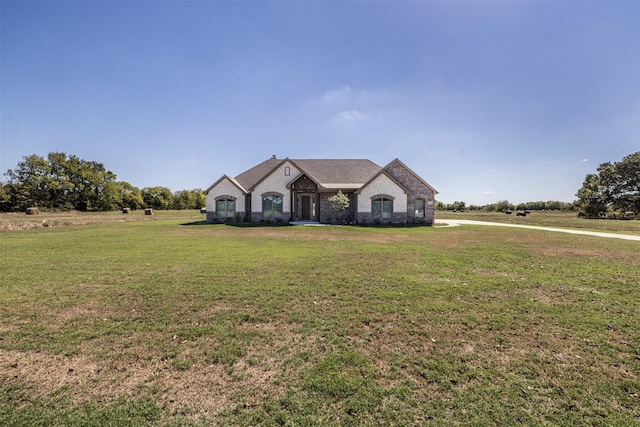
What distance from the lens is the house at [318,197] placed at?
27.7 meters

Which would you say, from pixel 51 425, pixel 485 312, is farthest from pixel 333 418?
pixel 485 312

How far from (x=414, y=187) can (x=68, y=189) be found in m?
86.2

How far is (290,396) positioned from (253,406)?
0.46m

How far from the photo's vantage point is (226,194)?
29828 millimetres

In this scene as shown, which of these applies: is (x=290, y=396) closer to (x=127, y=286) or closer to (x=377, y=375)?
(x=377, y=375)

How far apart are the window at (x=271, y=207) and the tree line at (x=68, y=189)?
68.3 meters

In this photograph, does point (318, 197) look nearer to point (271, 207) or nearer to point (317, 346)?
point (271, 207)

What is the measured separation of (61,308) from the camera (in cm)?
582

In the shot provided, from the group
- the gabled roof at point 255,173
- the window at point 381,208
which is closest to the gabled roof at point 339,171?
the window at point 381,208

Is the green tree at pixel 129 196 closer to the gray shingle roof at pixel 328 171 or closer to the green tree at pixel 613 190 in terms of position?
the gray shingle roof at pixel 328 171

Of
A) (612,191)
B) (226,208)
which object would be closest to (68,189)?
(226,208)

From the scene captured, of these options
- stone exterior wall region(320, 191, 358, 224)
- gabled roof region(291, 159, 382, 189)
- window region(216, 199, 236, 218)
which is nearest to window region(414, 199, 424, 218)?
gabled roof region(291, 159, 382, 189)

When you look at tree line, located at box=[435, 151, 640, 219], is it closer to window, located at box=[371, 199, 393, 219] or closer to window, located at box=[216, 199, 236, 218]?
window, located at box=[371, 199, 393, 219]

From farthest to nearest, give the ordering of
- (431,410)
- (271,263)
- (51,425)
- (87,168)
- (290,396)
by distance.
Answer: (87,168)
(271,263)
(290,396)
(431,410)
(51,425)
